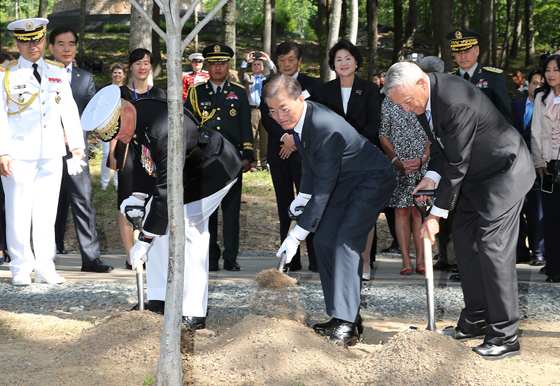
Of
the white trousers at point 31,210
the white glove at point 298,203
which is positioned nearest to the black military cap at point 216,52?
the white trousers at point 31,210

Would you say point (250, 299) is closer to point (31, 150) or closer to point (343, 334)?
point (343, 334)

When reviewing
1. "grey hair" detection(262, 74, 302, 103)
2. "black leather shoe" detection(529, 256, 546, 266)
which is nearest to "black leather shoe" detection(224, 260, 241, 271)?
"grey hair" detection(262, 74, 302, 103)

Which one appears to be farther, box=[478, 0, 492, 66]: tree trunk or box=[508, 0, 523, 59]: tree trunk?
box=[508, 0, 523, 59]: tree trunk

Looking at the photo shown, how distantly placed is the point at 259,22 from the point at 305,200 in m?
34.1

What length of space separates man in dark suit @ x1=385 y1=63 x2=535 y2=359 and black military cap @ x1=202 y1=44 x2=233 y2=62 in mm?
3089

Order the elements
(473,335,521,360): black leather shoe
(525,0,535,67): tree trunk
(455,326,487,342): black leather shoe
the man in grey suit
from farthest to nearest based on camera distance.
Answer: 1. (525,0,535,67): tree trunk
2. (455,326,487,342): black leather shoe
3. the man in grey suit
4. (473,335,521,360): black leather shoe

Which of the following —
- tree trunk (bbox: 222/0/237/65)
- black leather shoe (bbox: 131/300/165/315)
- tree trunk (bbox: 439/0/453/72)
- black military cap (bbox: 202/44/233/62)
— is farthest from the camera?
tree trunk (bbox: 439/0/453/72)

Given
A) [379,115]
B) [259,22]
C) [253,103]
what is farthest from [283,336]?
[259,22]

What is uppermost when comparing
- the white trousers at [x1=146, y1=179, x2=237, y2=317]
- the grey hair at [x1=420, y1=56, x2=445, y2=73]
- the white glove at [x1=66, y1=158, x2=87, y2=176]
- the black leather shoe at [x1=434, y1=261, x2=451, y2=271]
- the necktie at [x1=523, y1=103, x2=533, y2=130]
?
the grey hair at [x1=420, y1=56, x2=445, y2=73]

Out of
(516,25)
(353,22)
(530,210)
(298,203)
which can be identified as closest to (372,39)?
(353,22)

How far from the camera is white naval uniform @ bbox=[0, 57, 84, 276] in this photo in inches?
227

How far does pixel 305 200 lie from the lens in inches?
184

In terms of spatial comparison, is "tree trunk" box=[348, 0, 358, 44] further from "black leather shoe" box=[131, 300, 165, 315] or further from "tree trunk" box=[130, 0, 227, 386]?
"tree trunk" box=[130, 0, 227, 386]

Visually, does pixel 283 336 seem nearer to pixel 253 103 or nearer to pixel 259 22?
pixel 253 103
